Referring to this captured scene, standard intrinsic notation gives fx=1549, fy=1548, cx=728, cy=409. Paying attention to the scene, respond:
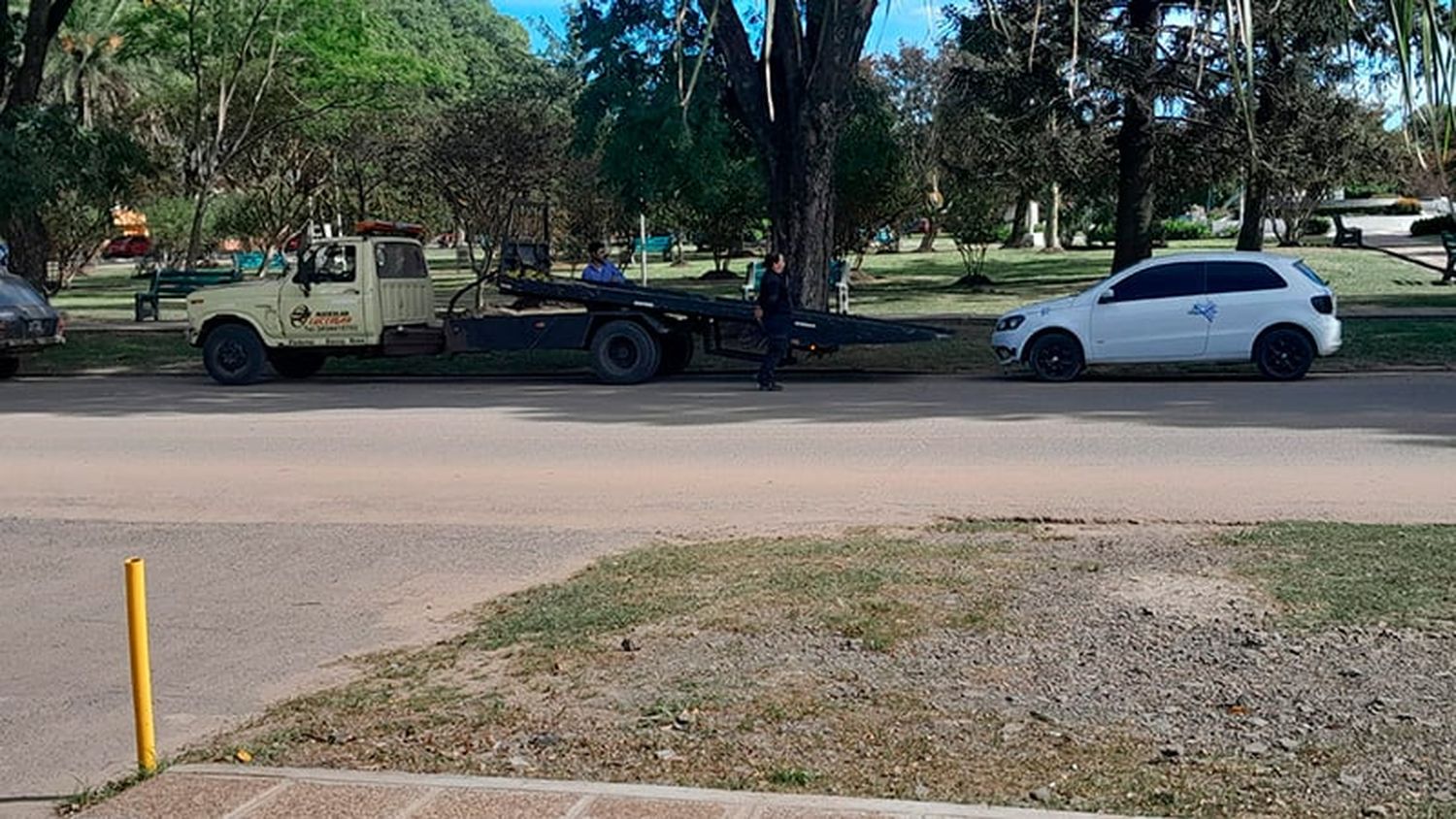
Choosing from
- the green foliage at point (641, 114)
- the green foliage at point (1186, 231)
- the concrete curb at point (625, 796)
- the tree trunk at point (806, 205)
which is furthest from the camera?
the green foliage at point (1186, 231)

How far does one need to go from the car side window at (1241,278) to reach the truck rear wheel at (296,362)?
11941 millimetres

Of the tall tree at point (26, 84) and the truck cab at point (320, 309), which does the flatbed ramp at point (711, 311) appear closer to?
the truck cab at point (320, 309)

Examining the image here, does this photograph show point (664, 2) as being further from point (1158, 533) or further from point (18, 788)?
point (18, 788)

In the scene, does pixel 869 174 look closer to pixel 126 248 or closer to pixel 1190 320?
pixel 1190 320

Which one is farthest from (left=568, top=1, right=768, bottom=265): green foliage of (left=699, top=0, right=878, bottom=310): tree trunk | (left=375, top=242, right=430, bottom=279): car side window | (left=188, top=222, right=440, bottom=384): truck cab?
(left=188, top=222, right=440, bottom=384): truck cab

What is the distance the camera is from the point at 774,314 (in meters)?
18.6

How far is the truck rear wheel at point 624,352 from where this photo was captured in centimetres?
1997

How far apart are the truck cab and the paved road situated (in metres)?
2.24

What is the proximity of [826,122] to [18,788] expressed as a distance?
1825 cm

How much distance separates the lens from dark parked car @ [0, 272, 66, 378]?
75.1 feet

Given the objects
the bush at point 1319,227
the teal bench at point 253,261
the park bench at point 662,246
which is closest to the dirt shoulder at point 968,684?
the teal bench at point 253,261

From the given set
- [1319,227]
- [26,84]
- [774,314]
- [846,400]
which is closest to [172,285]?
[26,84]

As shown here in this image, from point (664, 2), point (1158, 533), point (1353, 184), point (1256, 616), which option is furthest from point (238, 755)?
point (1353, 184)

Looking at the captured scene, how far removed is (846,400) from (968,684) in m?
11.8
